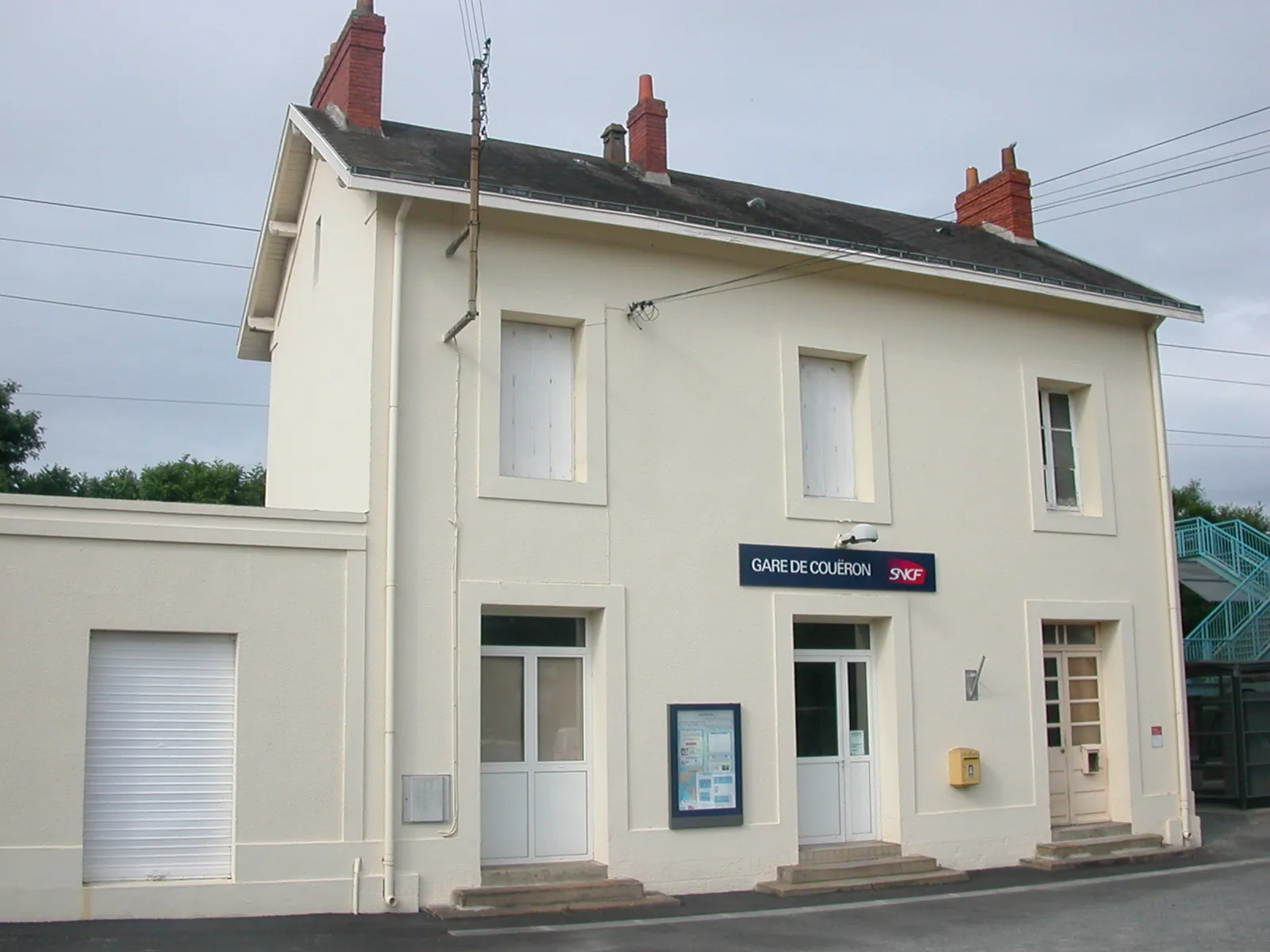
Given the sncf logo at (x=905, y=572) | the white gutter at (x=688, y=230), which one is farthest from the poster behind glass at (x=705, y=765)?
the white gutter at (x=688, y=230)

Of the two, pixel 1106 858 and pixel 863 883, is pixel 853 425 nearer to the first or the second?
pixel 863 883

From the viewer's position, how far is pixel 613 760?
466 inches

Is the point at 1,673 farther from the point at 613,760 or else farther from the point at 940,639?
the point at 940,639

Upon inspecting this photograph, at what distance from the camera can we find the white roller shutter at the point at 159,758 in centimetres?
1025

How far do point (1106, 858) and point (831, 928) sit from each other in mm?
4694

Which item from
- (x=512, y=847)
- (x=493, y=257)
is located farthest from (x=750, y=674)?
(x=493, y=257)

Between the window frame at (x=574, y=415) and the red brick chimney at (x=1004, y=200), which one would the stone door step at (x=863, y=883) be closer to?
the window frame at (x=574, y=415)

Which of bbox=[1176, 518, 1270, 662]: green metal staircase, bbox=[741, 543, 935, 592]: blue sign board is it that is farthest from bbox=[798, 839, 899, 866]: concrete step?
bbox=[1176, 518, 1270, 662]: green metal staircase

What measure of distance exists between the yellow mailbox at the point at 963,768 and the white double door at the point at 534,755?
388 centimetres

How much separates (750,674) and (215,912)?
5126 mm

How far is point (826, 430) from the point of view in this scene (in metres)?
13.8

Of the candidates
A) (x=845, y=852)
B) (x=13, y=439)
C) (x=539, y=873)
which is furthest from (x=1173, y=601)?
(x=13, y=439)

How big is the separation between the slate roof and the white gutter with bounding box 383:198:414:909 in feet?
2.73

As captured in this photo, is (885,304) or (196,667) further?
(885,304)
